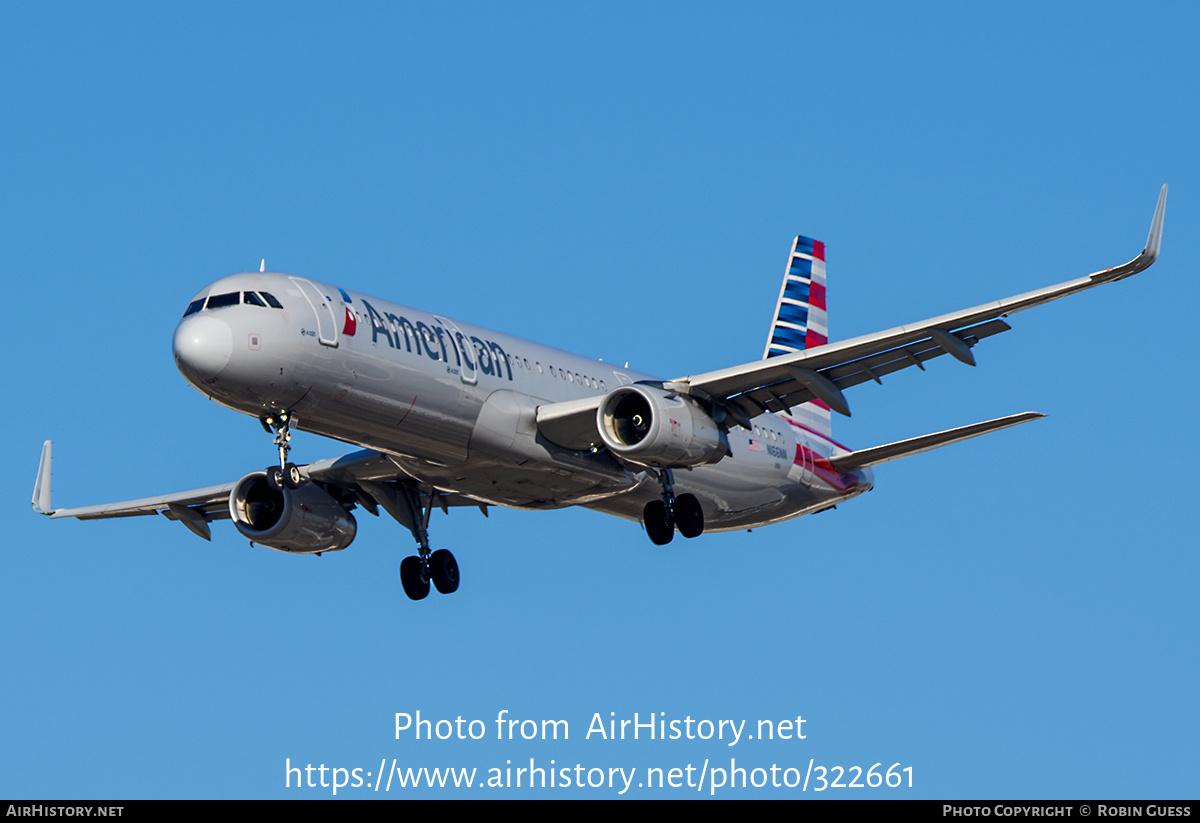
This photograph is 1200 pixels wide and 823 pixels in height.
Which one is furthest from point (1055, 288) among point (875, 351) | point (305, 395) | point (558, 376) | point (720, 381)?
point (305, 395)

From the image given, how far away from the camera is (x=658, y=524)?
40.6 meters

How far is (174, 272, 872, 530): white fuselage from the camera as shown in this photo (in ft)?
108

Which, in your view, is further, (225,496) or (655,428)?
(225,496)

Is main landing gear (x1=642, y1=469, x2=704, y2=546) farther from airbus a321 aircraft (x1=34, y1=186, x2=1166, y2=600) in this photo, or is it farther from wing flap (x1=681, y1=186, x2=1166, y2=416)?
wing flap (x1=681, y1=186, x2=1166, y2=416)

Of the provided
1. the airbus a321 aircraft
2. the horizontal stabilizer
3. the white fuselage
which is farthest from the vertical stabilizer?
the white fuselage

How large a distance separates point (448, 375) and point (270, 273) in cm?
418

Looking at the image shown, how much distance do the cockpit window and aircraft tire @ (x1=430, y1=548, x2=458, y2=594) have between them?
11.2 m

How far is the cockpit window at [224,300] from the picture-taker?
3312 cm

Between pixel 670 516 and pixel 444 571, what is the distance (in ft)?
19.7

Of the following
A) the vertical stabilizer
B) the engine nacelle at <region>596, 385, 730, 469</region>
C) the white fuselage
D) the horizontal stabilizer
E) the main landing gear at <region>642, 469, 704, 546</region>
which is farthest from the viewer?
the vertical stabilizer

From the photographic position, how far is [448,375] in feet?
116

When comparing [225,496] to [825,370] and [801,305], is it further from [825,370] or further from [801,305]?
[801,305]

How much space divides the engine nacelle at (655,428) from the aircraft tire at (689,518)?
2888mm

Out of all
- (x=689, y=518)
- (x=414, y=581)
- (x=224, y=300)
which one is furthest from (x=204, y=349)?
(x=689, y=518)
